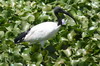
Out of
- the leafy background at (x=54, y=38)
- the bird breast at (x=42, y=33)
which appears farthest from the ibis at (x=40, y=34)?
the leafy background at (x=54, y=38)

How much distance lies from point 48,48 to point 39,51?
37cm

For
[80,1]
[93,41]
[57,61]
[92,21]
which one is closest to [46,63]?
[57,61]

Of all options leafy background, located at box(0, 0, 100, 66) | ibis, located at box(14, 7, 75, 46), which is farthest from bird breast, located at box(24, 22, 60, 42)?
leafy background, located at box(0, 0, 100, 66)

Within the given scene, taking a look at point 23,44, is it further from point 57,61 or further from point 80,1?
point 80,1

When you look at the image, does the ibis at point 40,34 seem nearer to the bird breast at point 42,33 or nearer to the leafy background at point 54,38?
the bird breast at point 42,33

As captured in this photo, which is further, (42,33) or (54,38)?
(54,38)

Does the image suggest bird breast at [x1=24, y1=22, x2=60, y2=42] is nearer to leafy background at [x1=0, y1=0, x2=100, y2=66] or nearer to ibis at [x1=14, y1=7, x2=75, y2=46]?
ibis at [x1=14, y1=7, x2=75, y2=46]

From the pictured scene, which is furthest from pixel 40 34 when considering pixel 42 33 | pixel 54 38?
pixel 54 38

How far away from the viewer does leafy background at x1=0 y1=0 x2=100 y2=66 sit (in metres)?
4.95

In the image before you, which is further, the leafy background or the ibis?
the ibis

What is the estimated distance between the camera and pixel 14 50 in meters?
5.19

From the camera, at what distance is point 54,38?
571cm

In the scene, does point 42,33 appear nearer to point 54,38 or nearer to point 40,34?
point 40,34

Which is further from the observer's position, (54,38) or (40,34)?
(54,38)
